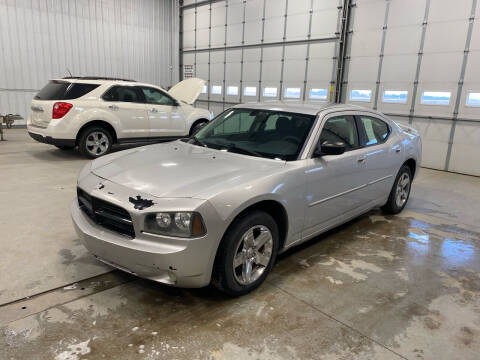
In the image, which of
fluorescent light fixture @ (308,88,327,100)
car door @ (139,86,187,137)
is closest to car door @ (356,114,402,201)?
car door @ (139,86,187,137)

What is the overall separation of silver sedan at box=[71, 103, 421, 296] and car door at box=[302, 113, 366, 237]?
0.04 ft

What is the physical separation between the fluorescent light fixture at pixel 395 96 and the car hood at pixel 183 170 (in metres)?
7.24

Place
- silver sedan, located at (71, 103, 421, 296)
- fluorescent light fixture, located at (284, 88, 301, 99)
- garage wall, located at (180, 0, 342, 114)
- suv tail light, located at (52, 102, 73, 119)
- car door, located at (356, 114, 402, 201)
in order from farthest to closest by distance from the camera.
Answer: fluorescent light fixture, located at (284, 88, 301, 99)
garage wall, located at (180, 0, 342, 114)
suv tail light, located at (52, 102, 73, 119)
car door, located at (356, 114, 402, 201)
silver sedan, located at (71, 103, 421, 296)

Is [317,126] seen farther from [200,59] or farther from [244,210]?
[200,59]

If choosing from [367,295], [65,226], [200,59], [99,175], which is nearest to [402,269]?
[367,295]

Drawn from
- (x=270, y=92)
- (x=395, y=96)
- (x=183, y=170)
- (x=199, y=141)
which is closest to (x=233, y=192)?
(x=183, y=170)

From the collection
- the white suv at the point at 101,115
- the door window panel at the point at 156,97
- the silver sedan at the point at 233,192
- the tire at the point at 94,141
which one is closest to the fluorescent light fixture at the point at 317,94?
the white suv at the point at 101,115

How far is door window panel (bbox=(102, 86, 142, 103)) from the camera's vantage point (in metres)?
7.79

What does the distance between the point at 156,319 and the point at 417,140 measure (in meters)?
4.34

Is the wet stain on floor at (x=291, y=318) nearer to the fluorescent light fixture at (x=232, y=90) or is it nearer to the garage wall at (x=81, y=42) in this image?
the fluorescent light fixture at (x=232, y=90)

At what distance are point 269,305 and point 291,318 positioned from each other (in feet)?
0.69

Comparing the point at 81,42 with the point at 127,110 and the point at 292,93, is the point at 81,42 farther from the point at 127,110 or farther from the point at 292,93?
the point at 292,93

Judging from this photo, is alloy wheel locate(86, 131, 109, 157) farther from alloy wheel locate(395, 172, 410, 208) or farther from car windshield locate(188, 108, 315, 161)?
alloy wheel locate(395, 172, 410, 208)

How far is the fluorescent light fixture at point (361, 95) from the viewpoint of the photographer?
9.75 metres
